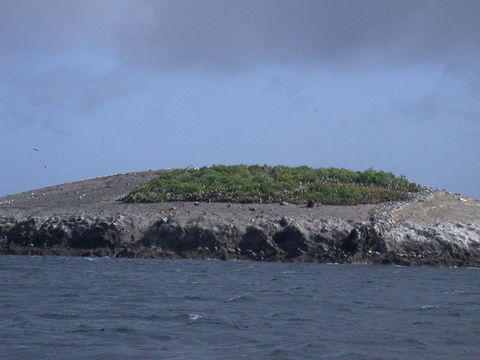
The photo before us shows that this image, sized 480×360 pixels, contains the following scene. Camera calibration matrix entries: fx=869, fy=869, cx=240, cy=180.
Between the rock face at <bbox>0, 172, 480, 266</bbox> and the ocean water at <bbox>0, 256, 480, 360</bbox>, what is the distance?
100 inches

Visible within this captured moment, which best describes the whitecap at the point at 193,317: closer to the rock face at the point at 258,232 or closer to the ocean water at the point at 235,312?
the ocean water at the point at 235,312

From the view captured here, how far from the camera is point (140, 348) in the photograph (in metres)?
16.1

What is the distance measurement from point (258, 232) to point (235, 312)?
46.1ft

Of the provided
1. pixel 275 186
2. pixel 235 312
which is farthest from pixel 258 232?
pixel 235 312

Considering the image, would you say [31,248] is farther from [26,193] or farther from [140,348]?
[140,348]

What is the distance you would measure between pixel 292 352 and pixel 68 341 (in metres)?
4.31

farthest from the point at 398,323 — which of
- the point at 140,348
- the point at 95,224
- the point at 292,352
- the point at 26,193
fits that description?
the point at 26,193

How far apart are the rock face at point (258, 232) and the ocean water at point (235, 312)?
255cm

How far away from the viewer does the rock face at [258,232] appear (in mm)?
33438

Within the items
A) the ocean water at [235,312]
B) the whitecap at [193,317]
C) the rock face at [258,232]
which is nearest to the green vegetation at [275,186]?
the rock face at [258,232]

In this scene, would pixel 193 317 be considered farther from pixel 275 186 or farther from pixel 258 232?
pixel 275 186

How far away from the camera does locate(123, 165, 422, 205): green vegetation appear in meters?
38.8

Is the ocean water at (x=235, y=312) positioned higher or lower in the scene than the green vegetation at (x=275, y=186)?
lower

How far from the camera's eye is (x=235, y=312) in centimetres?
2020
